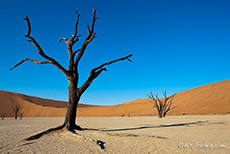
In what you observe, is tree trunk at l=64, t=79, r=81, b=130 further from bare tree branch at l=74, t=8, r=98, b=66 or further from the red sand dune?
the red sand dune

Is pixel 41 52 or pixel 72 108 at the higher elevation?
pixel 41 52

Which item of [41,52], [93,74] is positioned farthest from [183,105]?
[41,52]

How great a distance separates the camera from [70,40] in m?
9.70

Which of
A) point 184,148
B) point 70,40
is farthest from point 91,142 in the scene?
point 70,40

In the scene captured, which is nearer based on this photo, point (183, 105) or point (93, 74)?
point (93, 74)

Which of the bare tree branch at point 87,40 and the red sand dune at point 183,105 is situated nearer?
the bare tree branch at point 87,40

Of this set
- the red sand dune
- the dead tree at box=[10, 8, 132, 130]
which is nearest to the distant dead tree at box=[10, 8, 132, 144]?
Answer: the dead tree at box=[10, 8, 132, 130]

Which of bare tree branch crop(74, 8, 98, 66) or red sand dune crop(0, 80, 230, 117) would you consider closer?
bare tree branch crop(74, 8, 98, 66)

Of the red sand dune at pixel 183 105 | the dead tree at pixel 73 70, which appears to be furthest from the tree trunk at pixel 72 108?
the red sand dune at pixel 183 105

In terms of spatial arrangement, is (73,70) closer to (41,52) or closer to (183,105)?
(41,52)

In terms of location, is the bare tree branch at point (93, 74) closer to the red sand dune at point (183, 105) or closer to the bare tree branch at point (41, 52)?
the bare tree branch at point (41, 52)

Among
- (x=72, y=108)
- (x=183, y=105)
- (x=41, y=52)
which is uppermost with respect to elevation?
(x=41, y=52)

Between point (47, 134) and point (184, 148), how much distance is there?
17.3 ft

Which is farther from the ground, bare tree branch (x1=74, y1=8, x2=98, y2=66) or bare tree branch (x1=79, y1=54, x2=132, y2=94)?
bare tree branch (x1=74, y1=8, x2=98, y2=66)
